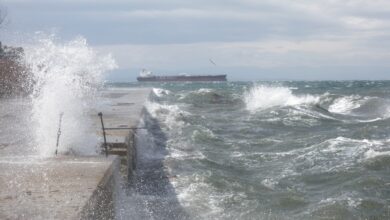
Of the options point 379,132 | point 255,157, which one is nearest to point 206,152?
point 255,157

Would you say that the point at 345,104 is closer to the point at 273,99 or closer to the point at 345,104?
the point at 345,104

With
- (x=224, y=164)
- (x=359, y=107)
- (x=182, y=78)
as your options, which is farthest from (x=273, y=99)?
(x=182, y=78)

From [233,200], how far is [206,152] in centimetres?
415

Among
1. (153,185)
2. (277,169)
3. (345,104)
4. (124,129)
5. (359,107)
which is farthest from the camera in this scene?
(345,104)

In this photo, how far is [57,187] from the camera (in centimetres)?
496

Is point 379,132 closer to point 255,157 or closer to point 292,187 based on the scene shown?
point 255,157

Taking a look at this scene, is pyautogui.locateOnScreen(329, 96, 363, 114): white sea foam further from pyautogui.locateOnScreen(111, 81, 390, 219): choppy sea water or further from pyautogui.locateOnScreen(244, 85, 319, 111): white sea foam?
pyautogui.locateOnScreen(111, 81, 390, 219): choppy sea water

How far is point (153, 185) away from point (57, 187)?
3.55 m

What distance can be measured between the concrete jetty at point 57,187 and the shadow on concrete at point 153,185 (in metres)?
0.97

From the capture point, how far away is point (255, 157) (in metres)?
11.3

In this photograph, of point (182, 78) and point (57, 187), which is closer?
point (57, 187)

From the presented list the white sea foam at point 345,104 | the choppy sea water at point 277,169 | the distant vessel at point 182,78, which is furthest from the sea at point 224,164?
the distant vessel at point 182,78

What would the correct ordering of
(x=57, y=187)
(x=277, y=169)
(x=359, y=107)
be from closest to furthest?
(x=57, y=187), (x=277, y=169), (x=359, y=107)

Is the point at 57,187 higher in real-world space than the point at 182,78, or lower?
higher
